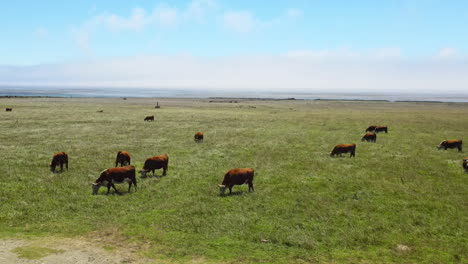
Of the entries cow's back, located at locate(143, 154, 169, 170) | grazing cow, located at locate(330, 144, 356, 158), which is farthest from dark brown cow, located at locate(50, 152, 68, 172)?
grazing cow, located at locate(330, 144, 356, 158)

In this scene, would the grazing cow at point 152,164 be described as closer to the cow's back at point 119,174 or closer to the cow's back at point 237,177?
the cow's back at point 119,174

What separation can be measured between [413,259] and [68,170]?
742 inches

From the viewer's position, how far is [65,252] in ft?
35.2

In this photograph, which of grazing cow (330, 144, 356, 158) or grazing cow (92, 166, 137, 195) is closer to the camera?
grazing cow (92, 166, 137, 195)

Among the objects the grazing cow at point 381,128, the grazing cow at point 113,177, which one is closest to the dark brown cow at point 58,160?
the grazing cow at point 113,177

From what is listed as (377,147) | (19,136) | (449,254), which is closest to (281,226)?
→ (449,254)

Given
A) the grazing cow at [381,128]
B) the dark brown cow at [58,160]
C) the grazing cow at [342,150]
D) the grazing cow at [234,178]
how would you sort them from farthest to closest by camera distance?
the grazing cow at [381,128] → the grazing cow at [342,150] → the dark brown cow at [58,160] → the grazing cow at [234,178]

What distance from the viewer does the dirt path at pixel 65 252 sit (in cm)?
1016

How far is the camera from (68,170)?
21.1 meters

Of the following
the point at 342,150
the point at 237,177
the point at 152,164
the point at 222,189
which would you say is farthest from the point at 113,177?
the point at 342,150

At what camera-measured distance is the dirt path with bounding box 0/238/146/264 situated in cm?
1016

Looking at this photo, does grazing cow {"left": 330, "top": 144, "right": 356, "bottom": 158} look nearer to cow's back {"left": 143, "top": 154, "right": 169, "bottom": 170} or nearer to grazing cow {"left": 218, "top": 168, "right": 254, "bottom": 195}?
grazing cow {"left": 218, "top": 168, "right": 254, "bottom": 195}

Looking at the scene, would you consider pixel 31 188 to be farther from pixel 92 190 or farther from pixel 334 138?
pixel 334 138

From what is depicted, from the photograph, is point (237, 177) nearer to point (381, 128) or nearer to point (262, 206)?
point (262, 206)
